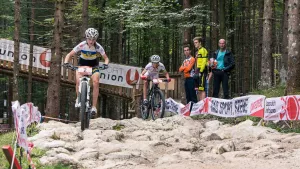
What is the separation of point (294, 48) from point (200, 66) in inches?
123

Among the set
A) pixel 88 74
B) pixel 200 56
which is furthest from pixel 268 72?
pixel 88 74

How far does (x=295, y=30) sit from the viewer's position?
9.23 meters

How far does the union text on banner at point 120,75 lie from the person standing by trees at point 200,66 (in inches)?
409

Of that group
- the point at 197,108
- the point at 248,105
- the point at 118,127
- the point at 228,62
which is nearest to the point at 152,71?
the point at 197,108

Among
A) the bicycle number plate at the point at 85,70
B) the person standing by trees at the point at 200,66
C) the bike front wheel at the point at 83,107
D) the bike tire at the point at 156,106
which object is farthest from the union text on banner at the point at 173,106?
the bike front wheel at the point at 83,107

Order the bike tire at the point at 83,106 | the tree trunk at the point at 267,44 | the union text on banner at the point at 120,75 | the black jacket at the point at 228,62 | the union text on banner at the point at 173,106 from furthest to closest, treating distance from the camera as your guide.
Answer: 1. the union text on banner at the point at 120,75
2. the tree trunk at the point at 267,44
3. the union text on banner at the point at 173,106
4. the black jacket at the point at 228,62
5. the bike tire at the point at 83,106

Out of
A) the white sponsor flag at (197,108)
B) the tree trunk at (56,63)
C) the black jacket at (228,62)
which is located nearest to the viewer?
the black jacket at (228,62)

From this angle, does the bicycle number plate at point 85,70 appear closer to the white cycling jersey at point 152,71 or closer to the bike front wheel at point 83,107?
the bike front wheel at point 83,107

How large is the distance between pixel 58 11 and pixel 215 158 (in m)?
8.82

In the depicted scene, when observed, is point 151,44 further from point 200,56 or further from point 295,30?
point 295,30

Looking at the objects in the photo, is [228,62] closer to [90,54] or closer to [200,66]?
[200,66]

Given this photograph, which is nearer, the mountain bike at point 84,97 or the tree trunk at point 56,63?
the mountain bike at point 84,97

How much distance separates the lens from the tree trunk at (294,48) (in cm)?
912

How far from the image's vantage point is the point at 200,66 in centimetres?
1182
